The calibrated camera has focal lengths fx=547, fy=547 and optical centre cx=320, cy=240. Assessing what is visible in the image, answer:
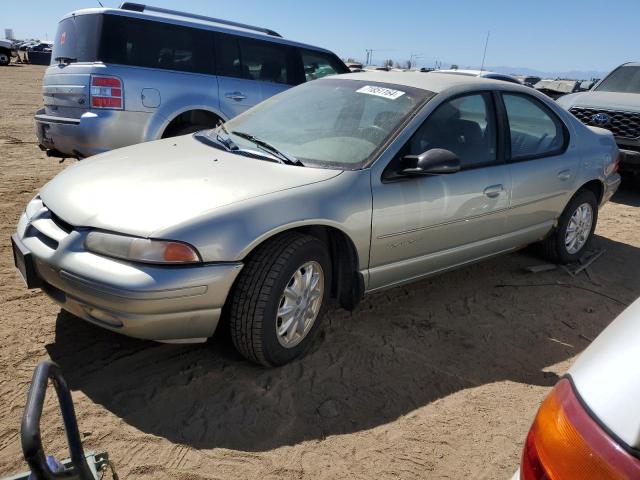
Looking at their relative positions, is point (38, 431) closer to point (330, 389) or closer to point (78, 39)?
point (330, 389)

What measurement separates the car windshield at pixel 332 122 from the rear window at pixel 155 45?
7.06 ft

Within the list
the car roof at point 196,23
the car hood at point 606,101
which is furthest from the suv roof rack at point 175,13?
the car hood at point 606,101

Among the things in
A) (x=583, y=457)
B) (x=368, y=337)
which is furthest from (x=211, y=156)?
(x=583, y=457)

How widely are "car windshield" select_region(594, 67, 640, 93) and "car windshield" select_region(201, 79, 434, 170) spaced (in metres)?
6.73

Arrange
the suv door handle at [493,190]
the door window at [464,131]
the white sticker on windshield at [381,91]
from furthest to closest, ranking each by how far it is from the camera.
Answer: the suv door handle at [493,190] → the white sticker on windshield at [381,91] → the door window at [464,131]

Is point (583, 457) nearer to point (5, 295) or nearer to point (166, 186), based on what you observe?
point (166, 186)

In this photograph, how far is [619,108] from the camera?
786 cm

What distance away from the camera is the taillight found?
1.04 meters

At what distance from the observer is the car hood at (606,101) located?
25.9ft

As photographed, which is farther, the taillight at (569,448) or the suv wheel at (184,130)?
the suv wheel at (184,130)

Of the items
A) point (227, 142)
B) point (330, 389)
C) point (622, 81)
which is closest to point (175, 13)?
point (227, 142)

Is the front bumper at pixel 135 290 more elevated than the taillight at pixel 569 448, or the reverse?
the taillight at pixel 569 448

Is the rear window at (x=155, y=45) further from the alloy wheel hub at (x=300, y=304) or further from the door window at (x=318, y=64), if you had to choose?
the alloy wheel hub at (x=300, y=304)

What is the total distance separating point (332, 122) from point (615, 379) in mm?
2645
